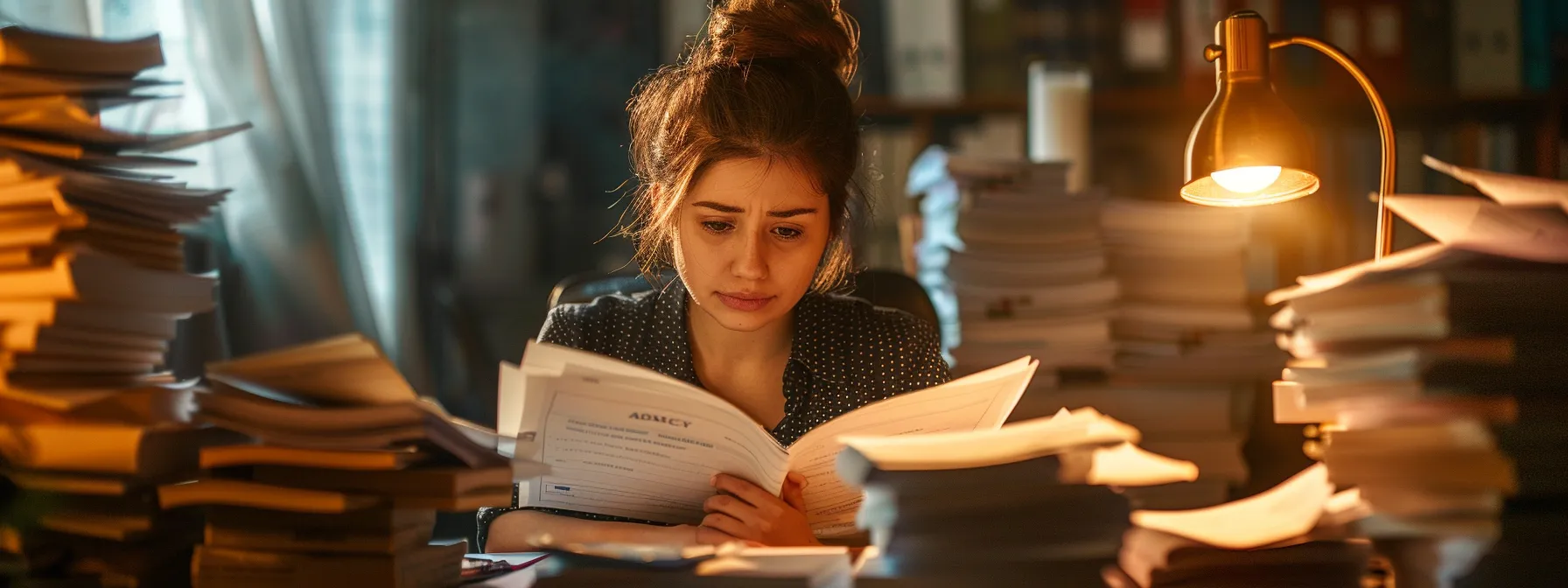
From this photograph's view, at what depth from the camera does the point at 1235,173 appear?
1.01 m

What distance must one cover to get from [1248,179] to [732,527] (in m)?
0.56

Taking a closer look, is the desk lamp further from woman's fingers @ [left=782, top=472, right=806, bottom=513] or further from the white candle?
the white candle

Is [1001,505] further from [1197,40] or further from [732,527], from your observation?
[1197,40]

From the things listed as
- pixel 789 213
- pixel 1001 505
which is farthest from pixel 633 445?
pixel 789 213

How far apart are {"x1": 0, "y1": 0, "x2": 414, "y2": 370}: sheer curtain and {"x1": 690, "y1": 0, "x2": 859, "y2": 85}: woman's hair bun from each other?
710mm

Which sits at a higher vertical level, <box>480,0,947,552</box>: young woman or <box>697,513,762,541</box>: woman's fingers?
<box>480,0,947,552</box>: young woman

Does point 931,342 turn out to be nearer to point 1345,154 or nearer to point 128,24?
point 128,24

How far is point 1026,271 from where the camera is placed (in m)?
1.87

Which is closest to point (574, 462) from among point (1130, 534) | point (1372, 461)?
point (1130, 534)

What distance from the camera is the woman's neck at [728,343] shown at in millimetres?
1395

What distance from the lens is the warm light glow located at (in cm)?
101

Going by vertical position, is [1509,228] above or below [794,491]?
above

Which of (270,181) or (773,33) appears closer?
(773,33)

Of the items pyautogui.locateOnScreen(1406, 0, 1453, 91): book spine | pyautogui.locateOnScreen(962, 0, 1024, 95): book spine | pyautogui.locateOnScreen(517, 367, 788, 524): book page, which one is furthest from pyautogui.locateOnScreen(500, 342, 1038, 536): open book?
pyautogui.locateOnScreen(1406, 0, 1453, 91): book spine
